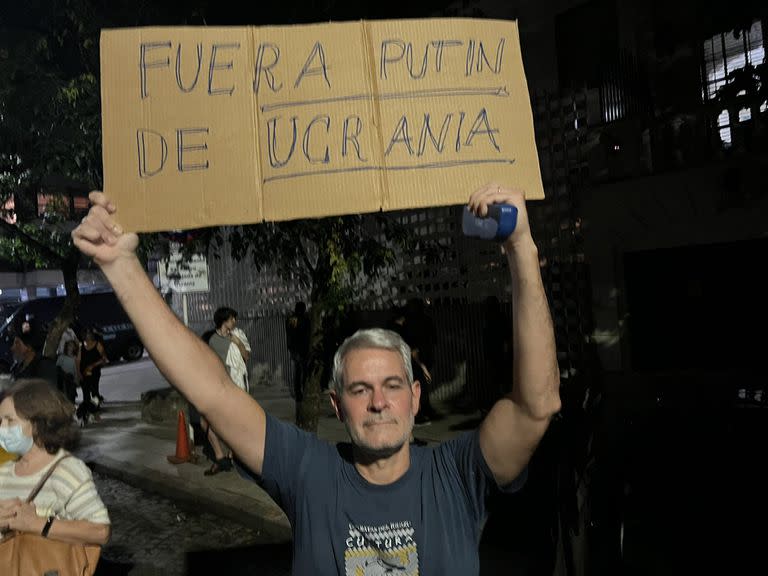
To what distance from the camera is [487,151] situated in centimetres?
215

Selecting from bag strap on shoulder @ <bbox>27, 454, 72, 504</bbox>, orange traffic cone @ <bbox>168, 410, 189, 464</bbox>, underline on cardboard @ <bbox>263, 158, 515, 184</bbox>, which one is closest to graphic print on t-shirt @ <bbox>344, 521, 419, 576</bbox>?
underline on cardboard @ <bbox>263, 158, 515, 184</bbox>

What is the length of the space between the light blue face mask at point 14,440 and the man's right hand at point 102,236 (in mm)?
1500

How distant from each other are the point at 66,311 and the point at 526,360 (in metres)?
13.0

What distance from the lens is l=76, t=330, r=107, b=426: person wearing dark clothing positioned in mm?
12555

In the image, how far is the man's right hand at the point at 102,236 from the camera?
1.87 m

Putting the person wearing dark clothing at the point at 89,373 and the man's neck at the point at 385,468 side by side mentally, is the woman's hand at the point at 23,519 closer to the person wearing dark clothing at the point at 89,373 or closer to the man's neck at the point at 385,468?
the man's neck at the point at 385,468

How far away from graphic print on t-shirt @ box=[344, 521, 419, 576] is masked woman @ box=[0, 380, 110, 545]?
1.65 m

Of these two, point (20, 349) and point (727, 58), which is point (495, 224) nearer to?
point (20, 349)

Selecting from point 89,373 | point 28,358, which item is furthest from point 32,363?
point 89,373

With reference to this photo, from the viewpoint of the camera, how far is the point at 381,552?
1.81m

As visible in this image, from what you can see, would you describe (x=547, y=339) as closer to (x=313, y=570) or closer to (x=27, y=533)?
(x=313, y=570)

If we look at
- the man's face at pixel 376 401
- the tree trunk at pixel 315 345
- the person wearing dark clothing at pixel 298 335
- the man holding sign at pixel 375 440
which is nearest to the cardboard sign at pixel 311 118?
the man holding sign at pixel 375 440

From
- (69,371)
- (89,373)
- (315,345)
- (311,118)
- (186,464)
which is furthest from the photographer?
(89,373)

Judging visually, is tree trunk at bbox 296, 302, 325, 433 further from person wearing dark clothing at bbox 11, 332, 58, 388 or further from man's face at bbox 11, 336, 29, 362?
man's face at bbox 11, 336, 29, 362
